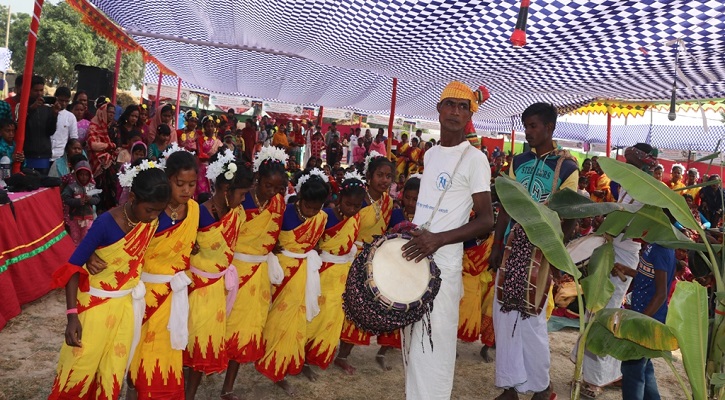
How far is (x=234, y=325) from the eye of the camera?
3844mm

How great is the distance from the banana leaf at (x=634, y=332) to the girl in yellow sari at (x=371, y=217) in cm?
252

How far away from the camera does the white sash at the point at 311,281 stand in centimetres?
420

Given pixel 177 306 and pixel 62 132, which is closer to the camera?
pixel 177 306

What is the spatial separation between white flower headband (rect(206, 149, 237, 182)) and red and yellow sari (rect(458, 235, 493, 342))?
2.62 m

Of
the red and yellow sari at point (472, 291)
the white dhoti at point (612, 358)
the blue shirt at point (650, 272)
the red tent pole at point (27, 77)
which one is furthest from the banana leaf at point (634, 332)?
the red tent pole at point (27, 77)

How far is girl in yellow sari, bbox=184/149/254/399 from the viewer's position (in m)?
3.49

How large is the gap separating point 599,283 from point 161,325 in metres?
2.45

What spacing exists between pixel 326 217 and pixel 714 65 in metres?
4.93

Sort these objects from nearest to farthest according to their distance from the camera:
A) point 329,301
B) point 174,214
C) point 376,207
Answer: point 174,214 < point 329,301 < point 376,207

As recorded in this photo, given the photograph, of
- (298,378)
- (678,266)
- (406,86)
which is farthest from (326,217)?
(406,86)

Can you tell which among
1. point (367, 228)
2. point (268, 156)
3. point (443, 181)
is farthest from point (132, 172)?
point (367, 228)

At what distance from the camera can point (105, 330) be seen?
9.68ft

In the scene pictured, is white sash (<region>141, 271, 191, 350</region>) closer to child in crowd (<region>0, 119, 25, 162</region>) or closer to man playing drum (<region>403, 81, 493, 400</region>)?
man playing drum (<region>403, 81, 493, 400</region>)

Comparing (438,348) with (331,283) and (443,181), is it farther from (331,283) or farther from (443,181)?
(331,283)
